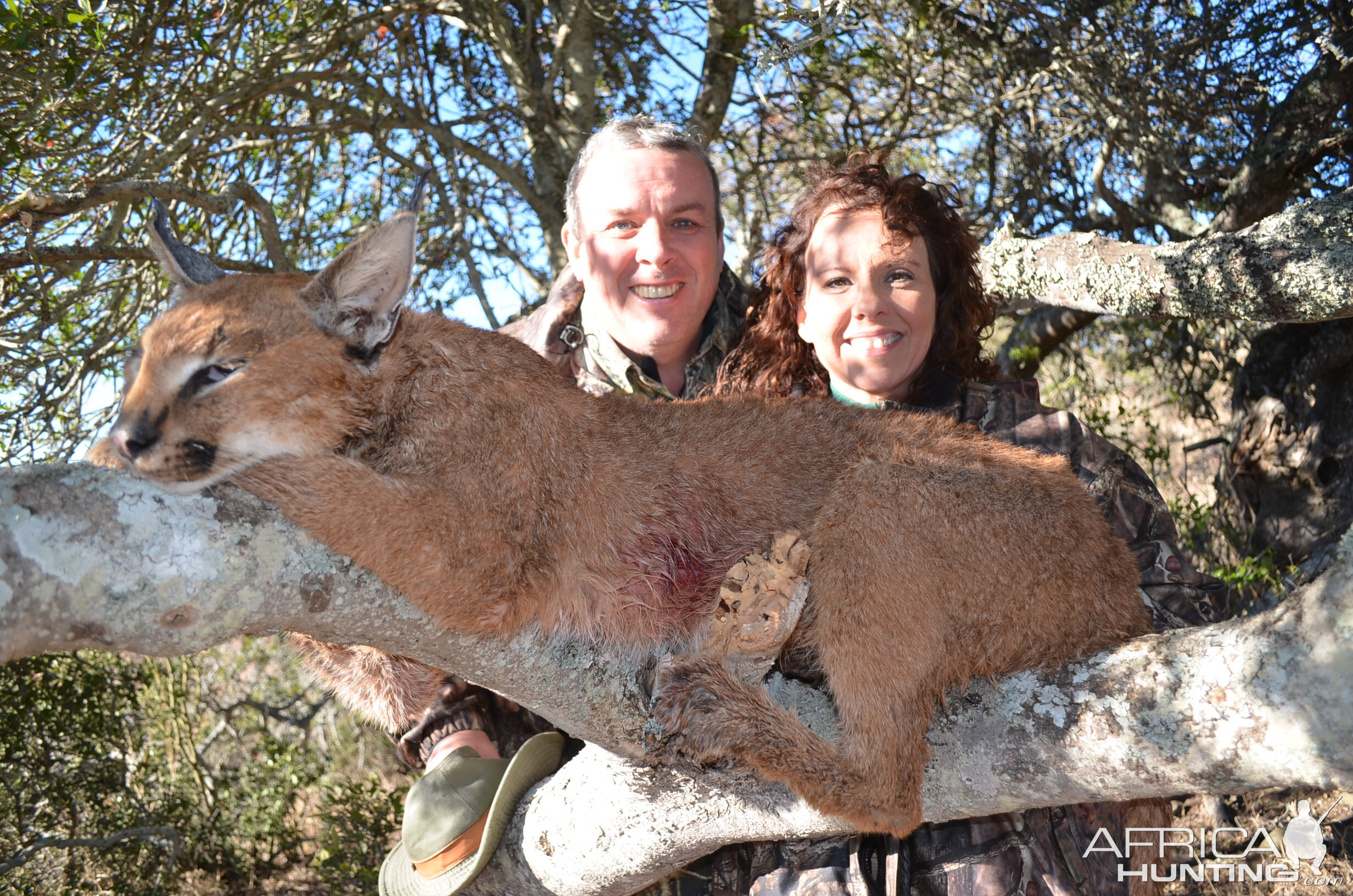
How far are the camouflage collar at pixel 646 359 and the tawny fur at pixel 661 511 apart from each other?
149 cm

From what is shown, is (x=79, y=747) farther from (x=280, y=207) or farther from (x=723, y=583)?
(x=723, y=583)

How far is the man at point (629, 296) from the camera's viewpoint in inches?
198

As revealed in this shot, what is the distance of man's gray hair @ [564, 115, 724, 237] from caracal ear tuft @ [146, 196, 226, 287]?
2.52m

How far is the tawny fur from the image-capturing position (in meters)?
3.23

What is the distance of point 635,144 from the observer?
5695mm

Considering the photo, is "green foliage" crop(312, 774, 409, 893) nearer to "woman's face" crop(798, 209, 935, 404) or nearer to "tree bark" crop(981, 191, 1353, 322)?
"woman's face" crop(798, 209, 935, 404)

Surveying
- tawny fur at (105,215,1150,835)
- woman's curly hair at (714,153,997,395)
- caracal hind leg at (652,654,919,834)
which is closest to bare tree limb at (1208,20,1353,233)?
woman's curly hair at (714,153,997,395)

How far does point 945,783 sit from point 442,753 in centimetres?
247

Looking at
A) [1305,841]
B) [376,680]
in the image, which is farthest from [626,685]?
[1305,841]

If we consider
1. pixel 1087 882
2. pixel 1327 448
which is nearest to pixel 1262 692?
pixel 1087 882

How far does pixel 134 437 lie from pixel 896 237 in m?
3.48

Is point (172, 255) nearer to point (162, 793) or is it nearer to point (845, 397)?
point (845, 397)

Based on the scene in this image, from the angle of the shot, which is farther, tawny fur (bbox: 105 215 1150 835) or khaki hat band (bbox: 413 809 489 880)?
khaki hat band (bbox: 413 809 489 880)

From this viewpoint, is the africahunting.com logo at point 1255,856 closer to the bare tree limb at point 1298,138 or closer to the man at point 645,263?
the man at point 645,263
